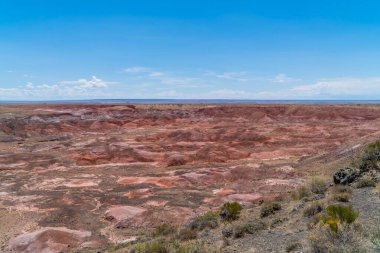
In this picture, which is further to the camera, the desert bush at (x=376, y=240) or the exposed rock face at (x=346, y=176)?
the exposed rock face at (x=346, y=176)

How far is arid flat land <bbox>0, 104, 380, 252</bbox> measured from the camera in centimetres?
1964

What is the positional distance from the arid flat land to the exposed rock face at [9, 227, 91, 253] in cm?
4

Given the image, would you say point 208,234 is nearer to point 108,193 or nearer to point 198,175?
point 108,193

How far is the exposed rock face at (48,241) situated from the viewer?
1638 centimetres

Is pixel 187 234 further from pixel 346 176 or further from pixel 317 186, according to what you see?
pixel 346 176

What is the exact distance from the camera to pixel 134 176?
32.8m

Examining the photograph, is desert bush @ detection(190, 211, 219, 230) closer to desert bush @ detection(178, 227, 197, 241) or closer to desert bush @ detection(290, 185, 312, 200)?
desert bush @ detection(178, 227, 197, 241)

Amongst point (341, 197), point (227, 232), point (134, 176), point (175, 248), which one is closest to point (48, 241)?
point (175, 248)

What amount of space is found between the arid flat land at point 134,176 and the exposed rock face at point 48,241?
0.14 feet

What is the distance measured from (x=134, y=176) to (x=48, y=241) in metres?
16.0

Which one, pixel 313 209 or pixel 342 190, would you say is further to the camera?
pixel 342 190

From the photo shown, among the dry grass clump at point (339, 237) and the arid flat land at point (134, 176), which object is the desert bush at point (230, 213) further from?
the arid flat land at point (134, 176)

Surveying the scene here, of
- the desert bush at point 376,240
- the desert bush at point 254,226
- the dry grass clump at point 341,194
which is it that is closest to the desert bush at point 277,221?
the desert bush at point 254,226

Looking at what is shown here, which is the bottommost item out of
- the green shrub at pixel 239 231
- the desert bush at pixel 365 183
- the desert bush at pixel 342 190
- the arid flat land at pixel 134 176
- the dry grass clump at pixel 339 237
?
the arid flat land at pixel 134 176
